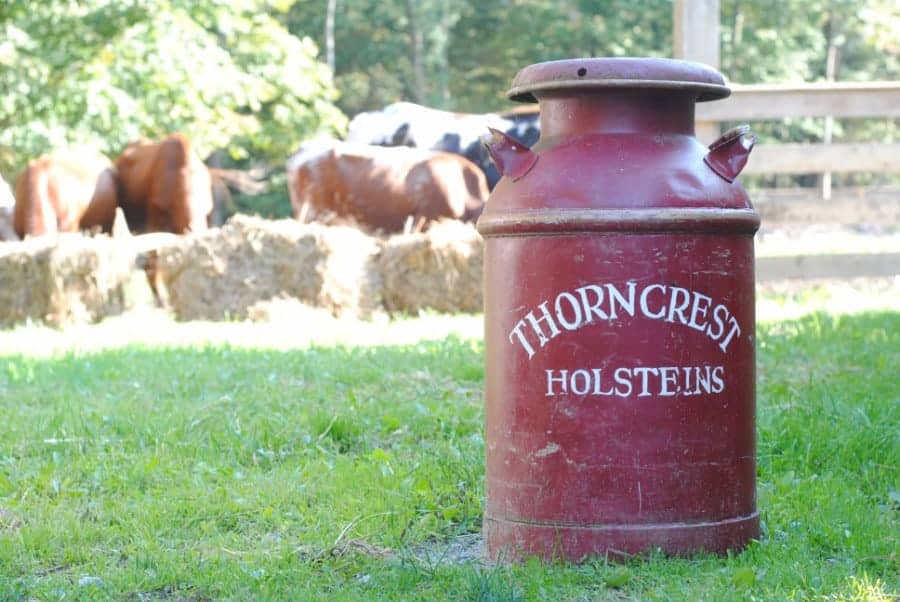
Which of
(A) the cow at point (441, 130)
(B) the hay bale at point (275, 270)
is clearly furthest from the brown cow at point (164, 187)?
(B) the hay bale at point (275, 270)

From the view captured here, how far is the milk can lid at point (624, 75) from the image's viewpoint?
3207mm

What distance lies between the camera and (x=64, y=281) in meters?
10.4

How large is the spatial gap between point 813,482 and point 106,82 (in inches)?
507

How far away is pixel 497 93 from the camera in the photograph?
3362cm

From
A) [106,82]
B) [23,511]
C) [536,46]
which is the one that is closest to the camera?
[23,511]

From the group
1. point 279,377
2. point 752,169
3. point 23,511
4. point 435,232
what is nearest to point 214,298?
point 435,232

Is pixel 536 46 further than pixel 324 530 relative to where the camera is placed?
Yes

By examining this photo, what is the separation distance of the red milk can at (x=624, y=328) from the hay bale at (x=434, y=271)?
6653 millimetres

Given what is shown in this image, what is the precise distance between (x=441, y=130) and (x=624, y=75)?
30.8 ft

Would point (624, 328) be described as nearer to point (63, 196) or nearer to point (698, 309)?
point (698, 309)

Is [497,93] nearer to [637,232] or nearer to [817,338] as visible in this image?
[817,338]

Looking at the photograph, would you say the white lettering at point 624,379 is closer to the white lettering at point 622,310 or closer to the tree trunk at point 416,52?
the white lettering at point 622,310

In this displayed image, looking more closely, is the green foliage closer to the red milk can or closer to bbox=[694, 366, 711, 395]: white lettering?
the red milk can

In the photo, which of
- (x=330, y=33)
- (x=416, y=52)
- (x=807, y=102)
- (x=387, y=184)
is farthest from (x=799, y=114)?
(x=416, y=52)
